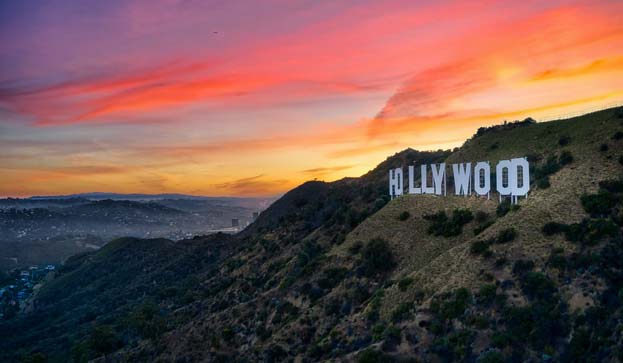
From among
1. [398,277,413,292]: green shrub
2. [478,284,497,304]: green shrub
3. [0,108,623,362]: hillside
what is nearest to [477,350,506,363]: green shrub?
[0,108,623,362]: hillside

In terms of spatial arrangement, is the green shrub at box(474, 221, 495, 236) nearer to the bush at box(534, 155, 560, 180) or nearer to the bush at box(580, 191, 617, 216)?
the bush at box(534, 155, 560, 180)

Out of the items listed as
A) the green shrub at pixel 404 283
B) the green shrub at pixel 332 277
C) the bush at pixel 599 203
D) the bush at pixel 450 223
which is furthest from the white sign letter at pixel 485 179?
the green shrub at pixel 332 277

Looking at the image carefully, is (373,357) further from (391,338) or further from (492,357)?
(492,357)

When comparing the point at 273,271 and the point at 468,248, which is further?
the point at 273,271

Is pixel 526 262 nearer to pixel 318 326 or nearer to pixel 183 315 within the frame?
pixel 318 326

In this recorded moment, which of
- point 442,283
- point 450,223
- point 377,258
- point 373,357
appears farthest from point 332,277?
point 373,357

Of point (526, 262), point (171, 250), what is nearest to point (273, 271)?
point (526, 262)
